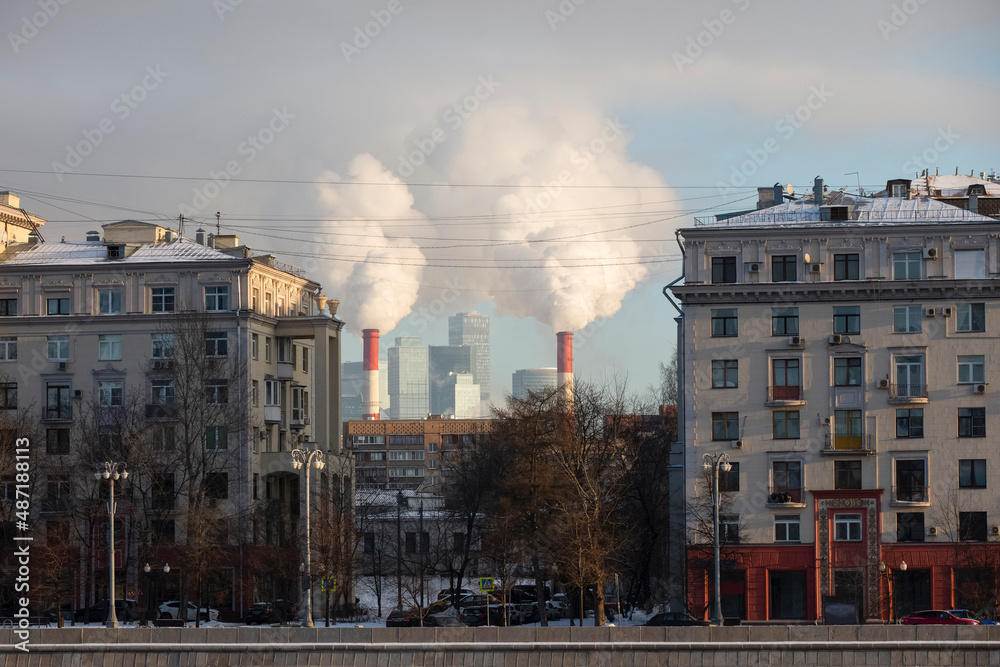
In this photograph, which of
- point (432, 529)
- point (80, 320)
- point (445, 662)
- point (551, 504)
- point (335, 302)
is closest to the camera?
point (445, 662)

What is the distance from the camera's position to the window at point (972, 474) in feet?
208

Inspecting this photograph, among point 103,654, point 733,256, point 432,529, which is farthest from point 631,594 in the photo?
point 103,654

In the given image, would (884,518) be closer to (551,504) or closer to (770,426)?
(770,426)

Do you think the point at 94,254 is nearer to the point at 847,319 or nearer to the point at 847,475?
the point at 847,319

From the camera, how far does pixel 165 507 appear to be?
6844cm

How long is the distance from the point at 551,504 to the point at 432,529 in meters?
42.1

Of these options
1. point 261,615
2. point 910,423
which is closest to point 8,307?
point 261,615

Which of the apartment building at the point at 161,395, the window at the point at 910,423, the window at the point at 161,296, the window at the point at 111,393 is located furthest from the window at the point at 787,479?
the window at the point at 111,393

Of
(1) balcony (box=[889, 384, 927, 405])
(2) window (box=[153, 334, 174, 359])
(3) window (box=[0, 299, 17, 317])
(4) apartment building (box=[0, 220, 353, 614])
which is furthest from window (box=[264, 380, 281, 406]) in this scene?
(1) balcony (box=[889, 384, 927, 405])

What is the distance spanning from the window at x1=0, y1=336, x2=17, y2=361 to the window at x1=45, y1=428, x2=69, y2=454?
15.0 ft

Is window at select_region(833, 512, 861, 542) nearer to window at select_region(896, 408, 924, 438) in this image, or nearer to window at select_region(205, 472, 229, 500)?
window at select_region(896, 408, 924, 438)

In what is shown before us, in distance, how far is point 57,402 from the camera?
240 ft

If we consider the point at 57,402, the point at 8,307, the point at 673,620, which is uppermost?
the point at 8,307

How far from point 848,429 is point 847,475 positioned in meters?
2.15
